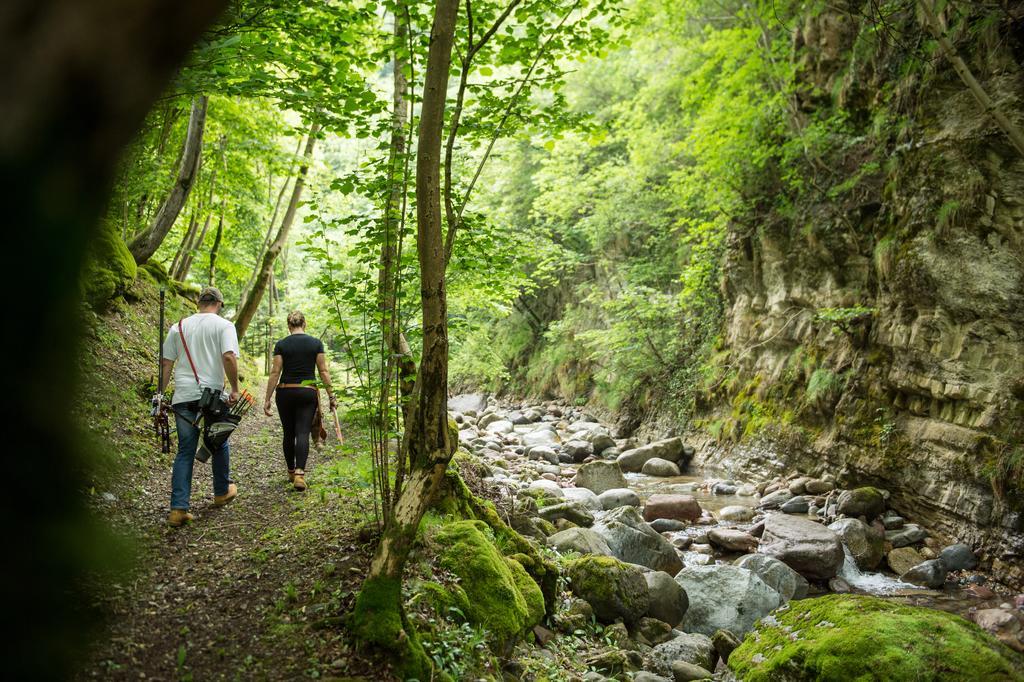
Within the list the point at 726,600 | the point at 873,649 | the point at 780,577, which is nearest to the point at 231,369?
the point at 726,600

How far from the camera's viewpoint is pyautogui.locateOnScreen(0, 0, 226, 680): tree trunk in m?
0.70

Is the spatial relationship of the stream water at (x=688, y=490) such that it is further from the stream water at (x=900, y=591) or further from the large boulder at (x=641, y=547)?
the large boulder at (x=641, y=547)

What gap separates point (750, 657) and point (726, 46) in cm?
1062

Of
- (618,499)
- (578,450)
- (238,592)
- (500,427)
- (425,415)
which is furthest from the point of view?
(500,427)

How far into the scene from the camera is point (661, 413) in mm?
16562

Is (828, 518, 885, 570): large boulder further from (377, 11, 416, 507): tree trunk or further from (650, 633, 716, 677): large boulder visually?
(377, 11, 416, 507): tree trunk

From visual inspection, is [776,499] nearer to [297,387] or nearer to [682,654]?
[682,654]

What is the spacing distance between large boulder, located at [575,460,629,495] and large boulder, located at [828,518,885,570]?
4149mm

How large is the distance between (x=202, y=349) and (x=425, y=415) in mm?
2701

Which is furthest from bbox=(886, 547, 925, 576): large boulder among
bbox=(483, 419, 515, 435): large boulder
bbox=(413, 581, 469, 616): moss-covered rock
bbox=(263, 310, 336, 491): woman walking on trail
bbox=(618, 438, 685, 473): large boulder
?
bbox=(483, 419, 515, 435): large boulder

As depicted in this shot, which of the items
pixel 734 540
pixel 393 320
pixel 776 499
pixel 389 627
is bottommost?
pixel 734 540

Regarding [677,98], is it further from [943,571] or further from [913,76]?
[943,571]

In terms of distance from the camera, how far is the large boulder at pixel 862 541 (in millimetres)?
7852

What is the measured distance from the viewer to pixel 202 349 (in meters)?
5.59
